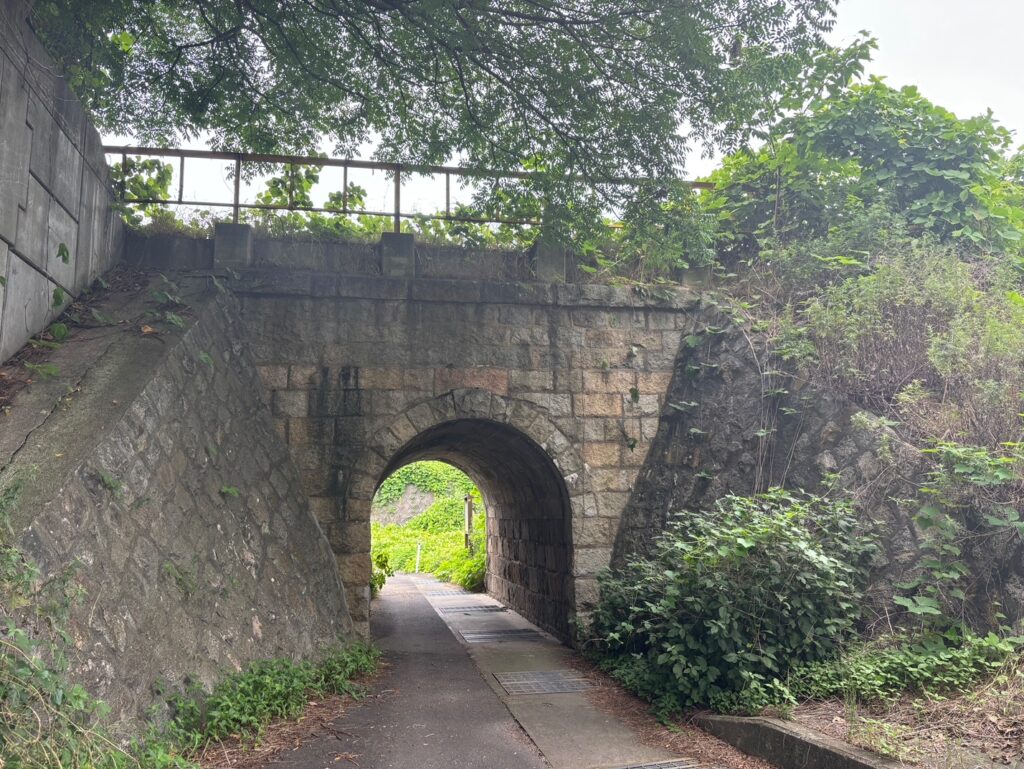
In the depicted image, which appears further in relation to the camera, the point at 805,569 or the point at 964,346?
the point at 964,346

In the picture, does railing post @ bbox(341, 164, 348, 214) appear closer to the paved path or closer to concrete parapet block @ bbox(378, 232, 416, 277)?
concrete parapet block @ bbox(378, 232, 416, 277)

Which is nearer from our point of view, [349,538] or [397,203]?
[349,538]

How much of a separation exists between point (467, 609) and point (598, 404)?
5282 millimetres

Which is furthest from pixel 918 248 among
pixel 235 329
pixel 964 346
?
pixel 235 329

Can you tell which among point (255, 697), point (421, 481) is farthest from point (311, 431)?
point (421, 481)

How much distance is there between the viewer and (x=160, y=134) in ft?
24.7

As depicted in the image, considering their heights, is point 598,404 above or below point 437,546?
above

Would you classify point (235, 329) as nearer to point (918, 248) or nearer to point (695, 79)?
point (695, 79)

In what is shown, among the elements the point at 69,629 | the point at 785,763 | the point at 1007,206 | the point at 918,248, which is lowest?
the point at 785,763

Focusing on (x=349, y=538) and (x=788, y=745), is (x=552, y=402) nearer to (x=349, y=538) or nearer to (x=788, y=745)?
(x=349, y=538)

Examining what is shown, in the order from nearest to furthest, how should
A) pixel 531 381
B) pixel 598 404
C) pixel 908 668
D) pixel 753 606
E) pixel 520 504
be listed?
1. pixel 908 668
2. pixel 753 606
3. pixel 531 381
4. pixel 598 404
5. pixel 520 504

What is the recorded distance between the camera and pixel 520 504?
1061 centimetres

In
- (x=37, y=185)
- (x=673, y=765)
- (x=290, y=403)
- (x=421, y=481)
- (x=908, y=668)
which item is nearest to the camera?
(x=673, y=765)

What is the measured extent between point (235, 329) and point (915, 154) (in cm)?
823
